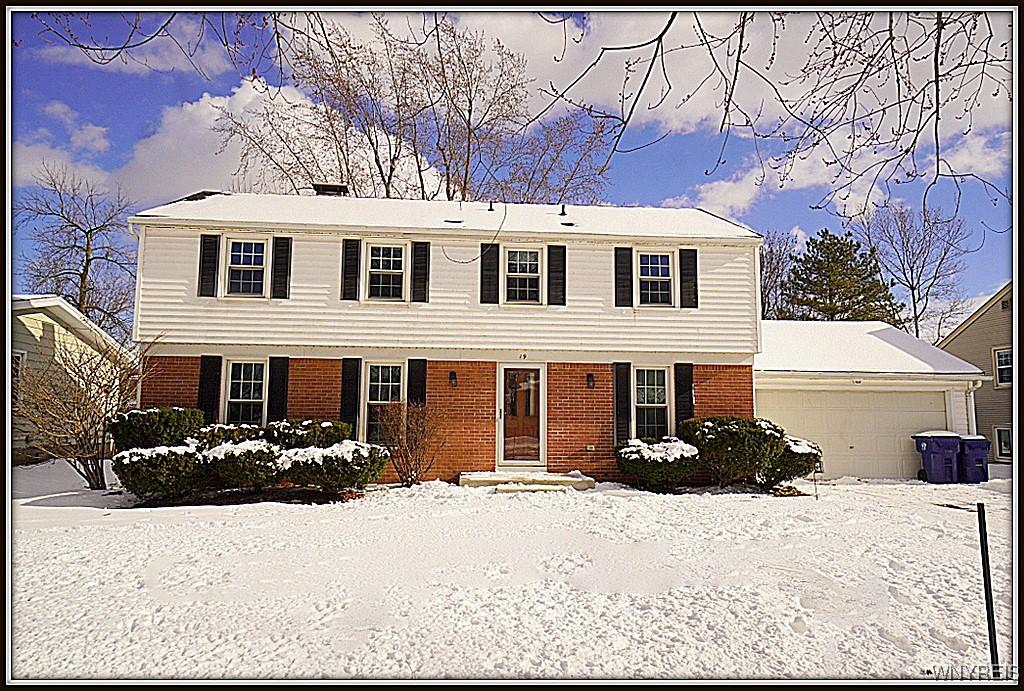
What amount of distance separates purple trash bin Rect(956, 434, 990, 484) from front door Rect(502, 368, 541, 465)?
8.63m

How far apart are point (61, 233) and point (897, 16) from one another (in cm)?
2660

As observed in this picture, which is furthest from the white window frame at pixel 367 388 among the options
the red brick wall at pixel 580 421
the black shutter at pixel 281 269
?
the red brick wall at pixel 580 421

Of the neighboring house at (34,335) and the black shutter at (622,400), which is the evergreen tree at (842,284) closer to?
the black shutter at (622,400)

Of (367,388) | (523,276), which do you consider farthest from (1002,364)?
(367,388)

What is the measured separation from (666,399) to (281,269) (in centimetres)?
778

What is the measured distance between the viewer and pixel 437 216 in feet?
45.9

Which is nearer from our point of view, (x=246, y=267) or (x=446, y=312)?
(x=246, y=267)

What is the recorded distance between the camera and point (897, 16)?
3.69m

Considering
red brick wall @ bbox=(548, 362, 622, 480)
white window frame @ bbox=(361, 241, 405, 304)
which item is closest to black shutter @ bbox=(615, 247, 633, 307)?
red brick wall @ bbox=(548, 362, 622, 480)

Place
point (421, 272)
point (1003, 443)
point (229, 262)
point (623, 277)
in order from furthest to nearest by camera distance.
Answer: point (1003, 443) < point (623, 277) < point (421, 272) < point (229, 262)

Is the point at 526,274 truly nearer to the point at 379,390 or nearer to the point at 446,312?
the point at 446,312

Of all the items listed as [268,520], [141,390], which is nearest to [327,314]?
[141,390]

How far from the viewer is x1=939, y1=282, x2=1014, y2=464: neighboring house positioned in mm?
18797

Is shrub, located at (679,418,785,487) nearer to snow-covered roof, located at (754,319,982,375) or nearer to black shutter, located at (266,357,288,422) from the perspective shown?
snow-covered roof, located at (754,319,982,375)
